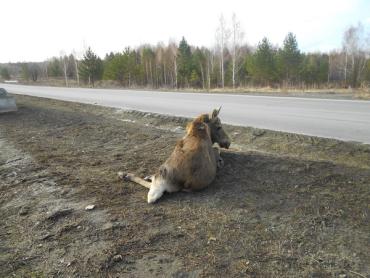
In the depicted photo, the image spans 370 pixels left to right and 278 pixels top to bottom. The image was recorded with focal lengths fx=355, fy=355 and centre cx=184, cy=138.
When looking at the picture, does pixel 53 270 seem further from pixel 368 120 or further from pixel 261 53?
pixel 261 53

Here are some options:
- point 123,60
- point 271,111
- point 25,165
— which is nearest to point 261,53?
point 123,60

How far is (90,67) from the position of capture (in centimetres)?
6284

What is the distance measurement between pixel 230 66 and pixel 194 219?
52239mm

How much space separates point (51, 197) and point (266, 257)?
339 cm

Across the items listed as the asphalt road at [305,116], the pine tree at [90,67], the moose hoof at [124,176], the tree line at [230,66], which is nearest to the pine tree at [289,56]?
the tree line at [230,66]

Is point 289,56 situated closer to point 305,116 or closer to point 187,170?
point 305,116

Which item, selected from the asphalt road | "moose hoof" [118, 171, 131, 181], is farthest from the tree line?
"moose hoof" [118, 171, 131, 181]

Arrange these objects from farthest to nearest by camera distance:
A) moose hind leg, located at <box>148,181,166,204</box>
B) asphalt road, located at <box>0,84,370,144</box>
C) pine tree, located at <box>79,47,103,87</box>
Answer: pine tree, located at <box>79,47,103,87</box> < asphalt road, located at <box>0,84,370,144</box> < moose hind leg, located at <box>148,181,166,204</box>

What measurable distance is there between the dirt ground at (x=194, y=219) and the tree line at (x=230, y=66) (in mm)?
40833

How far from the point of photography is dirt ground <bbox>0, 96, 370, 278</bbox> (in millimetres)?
3424

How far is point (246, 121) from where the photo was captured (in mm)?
11305

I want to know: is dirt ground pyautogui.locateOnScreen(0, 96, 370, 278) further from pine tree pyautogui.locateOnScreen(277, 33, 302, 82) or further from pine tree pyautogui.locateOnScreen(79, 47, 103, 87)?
pine tree pyautogui.locateOnScreen(79, 47, 103, 87)

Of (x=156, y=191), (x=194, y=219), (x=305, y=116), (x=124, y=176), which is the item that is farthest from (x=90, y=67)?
(x=194, y=219)

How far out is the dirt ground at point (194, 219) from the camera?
342 centimetres
